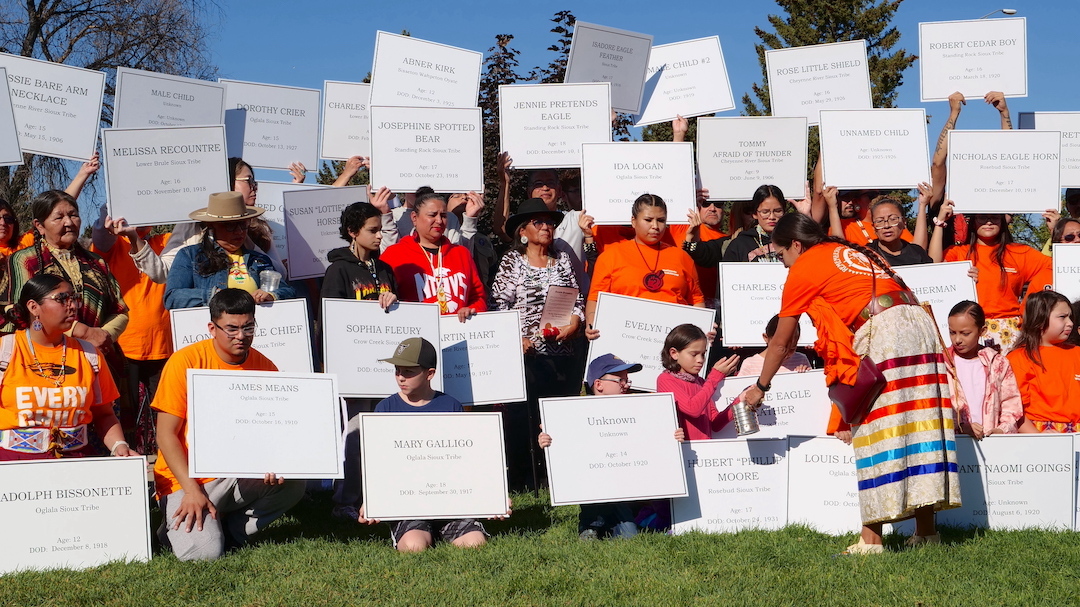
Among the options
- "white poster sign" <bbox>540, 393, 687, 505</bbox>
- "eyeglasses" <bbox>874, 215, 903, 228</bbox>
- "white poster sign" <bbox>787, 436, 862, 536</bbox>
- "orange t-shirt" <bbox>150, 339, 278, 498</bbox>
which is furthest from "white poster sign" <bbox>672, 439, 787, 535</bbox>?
"orange t-shirt" <bbox>150, 339, 278, 498</bbox>

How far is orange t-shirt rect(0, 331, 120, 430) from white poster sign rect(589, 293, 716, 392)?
3.64 meters

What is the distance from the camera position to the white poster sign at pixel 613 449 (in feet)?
24.3

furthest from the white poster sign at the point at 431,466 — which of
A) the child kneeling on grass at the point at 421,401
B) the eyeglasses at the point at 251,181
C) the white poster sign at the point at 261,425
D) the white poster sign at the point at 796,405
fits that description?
the eyeglasses at the point at 251,181

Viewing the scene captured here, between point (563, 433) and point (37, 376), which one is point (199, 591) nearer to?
point (37, 376)

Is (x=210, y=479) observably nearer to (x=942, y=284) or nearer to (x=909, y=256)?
(x=942, y=284)

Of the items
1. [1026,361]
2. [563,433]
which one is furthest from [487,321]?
[1026,361]

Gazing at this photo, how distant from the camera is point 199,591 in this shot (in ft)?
19.7

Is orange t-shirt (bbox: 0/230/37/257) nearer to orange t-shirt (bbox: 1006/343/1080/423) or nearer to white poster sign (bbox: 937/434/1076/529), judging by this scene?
white poster sign (bbox: 937/434/1076/529)

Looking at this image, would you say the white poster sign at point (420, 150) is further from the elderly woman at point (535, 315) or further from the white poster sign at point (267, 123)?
the white poster sign at point (267, 123)

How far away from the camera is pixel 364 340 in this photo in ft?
26.7

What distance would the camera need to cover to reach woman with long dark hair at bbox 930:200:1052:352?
9.29 m

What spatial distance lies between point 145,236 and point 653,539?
522 cm

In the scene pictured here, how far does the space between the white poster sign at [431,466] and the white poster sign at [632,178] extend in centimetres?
301

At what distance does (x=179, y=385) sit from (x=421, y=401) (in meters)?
1.58
